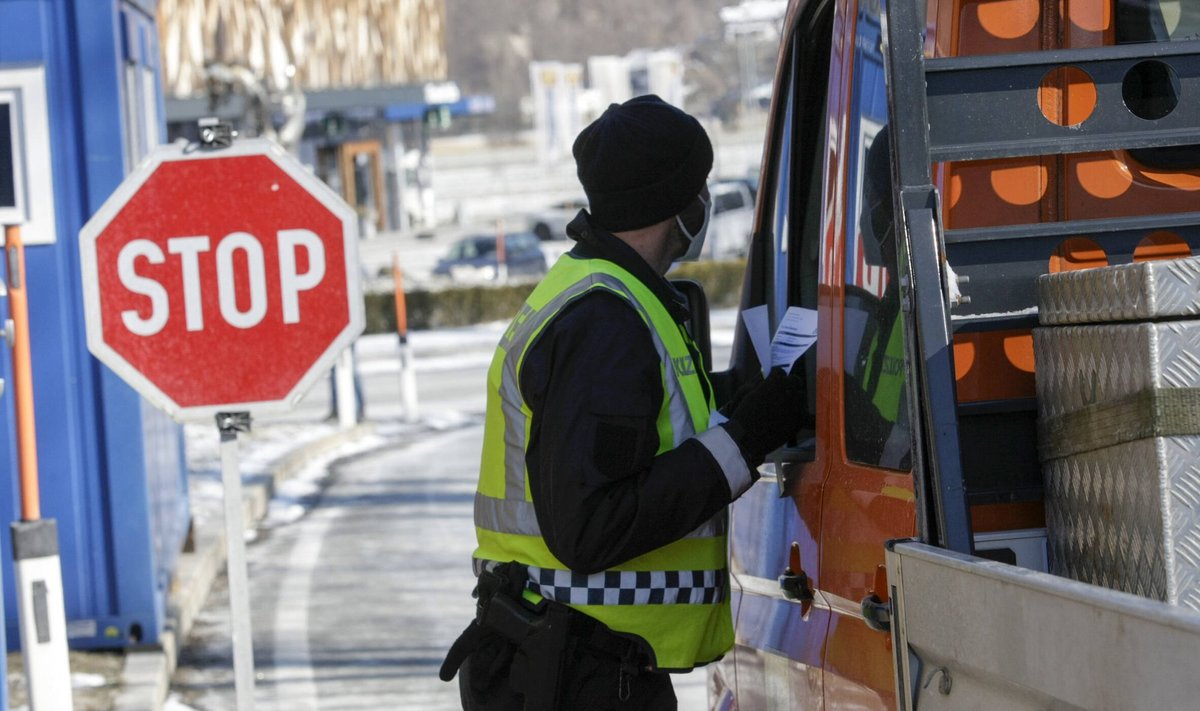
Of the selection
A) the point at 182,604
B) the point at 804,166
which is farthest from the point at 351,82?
the point at 804,166

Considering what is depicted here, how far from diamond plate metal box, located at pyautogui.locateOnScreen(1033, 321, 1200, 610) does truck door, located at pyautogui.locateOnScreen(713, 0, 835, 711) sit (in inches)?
22.9

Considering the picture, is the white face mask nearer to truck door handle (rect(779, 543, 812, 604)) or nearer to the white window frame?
truck door handle (rect(779, 543, 812, 604))

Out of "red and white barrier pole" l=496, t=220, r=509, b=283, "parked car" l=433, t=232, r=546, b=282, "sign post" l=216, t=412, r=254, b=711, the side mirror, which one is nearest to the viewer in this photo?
the side mirror

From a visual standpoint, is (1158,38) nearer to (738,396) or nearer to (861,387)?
(861,387)

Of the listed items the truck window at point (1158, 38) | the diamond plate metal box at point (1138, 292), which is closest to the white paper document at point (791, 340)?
the truck window at point (1158, 38)

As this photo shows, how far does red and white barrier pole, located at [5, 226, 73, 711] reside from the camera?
4684 millimetres

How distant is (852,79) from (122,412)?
15.4ft

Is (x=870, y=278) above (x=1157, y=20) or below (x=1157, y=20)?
below

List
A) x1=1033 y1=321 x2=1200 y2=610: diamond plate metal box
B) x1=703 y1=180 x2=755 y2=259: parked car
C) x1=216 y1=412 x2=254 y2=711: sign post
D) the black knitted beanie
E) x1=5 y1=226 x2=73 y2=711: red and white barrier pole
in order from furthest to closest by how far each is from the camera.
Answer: x1=703 y1=180 x2=755 y2=259: parked car → x1=5 y1=226 x2=73 y2=711: red and white barrier pole → x1=216 y1=412 x2=254 y2=711: sign post → the black knitted beanie → x1=1033 y1=321 x2=1200 y2=610: diamond plate metal box

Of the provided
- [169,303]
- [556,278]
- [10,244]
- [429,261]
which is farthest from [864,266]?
[429,261]

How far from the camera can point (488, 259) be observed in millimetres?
39469

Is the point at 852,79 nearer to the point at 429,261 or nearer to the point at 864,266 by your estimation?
the point at 864,266

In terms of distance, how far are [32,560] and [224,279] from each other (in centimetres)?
107

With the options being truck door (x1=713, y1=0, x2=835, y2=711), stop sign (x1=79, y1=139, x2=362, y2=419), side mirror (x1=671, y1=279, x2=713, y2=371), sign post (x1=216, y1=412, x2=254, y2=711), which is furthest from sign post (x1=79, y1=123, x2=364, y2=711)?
side mirror (x1=671, y1=279, x2=713, y2=371)
